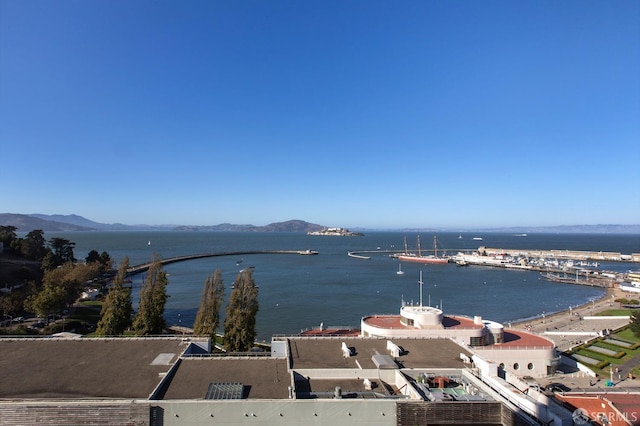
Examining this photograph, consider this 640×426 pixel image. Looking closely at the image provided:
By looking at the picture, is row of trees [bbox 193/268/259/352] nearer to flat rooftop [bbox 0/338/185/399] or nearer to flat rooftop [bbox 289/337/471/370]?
flat rooftop [bbox 0/338/185/399]

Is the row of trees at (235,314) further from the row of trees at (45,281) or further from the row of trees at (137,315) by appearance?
the row of trees at (45,281)

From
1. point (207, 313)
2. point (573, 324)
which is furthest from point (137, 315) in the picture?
point (573, 324)

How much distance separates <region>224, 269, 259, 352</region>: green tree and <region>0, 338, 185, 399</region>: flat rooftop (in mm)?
3812

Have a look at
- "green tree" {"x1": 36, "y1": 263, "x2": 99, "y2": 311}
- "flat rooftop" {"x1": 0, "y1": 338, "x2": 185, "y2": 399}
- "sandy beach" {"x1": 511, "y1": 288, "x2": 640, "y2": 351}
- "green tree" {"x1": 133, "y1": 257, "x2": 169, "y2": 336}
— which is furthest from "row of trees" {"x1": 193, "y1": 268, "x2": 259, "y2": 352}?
"sandy beach" {"x1": 511, "y1": 288, "x2": 640, "y2": 351}

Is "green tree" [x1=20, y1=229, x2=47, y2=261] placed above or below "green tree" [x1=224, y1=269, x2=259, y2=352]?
above

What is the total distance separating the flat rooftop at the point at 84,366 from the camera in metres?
11.0

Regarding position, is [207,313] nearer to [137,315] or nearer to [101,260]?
[137,315]

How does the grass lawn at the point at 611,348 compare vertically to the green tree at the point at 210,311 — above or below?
below

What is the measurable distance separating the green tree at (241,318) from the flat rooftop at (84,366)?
12.5ft

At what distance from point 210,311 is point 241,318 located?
2.93 meters

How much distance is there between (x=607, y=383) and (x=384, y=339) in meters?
11.7

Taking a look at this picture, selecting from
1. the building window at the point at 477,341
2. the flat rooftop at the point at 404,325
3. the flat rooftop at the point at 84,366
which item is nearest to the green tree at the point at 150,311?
the flat rooftop at the point at 84,366

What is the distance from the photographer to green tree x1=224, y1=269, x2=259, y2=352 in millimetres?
19359

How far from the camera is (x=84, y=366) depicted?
12.9 metres
